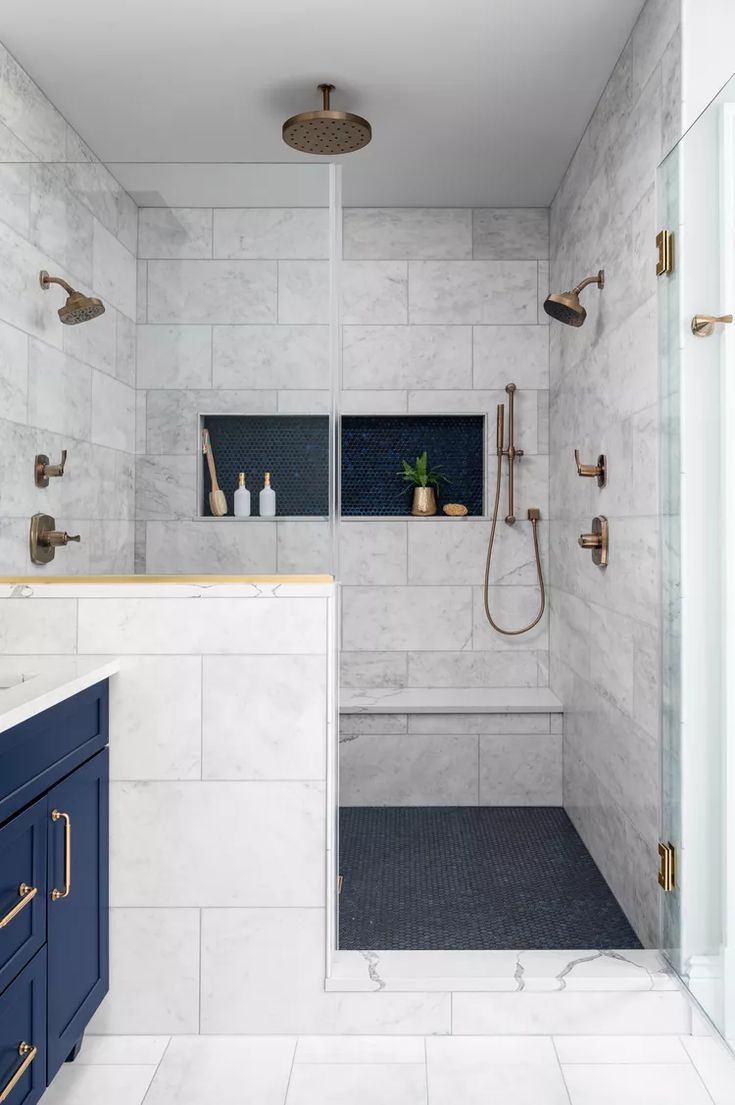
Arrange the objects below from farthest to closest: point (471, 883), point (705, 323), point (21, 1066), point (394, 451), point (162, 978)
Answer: point (394, 451) < point (471, 883) < point (162, 978) < point (705, 323) < point (21, 1066)

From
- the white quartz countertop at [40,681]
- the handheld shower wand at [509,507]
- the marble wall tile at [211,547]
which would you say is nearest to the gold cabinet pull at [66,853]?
the white quartz countertop at [40,681]

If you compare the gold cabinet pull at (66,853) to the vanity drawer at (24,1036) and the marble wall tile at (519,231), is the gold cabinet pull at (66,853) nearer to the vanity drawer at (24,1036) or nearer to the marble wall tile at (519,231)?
the vanity drawer at (24,1036)

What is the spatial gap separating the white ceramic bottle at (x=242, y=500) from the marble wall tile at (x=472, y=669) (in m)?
2.09

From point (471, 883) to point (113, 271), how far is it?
219cm

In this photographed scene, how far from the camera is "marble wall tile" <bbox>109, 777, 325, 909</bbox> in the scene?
2084mm

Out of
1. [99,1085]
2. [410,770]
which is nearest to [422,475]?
[410,770]

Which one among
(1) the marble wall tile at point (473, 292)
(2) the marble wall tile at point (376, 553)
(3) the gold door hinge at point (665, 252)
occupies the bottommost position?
(2) the marble wall tile at point (376, 553)

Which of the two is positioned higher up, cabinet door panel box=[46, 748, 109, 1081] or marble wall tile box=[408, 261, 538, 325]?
marble wall tile box=[408, 261, 538, 325]

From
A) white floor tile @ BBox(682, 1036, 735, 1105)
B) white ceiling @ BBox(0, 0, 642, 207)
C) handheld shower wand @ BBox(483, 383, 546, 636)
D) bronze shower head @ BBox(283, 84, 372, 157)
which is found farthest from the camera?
handheld shower wand @ BBox(483, 383, 546, 636)

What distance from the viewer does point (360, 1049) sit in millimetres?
2029

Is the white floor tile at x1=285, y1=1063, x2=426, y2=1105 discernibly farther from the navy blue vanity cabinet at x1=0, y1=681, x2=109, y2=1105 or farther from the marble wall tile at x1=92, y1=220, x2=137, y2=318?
the marble wall tile at x1=92, y1=220, x2=137, y2=318

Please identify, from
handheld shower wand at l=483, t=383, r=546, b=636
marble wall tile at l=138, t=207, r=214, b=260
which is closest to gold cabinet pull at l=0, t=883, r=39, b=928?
marble wall tile at l=138, t=207, r=214, b=260

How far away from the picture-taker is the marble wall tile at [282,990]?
6.83ft

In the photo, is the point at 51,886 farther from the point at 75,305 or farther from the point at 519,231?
the point at 519,231
